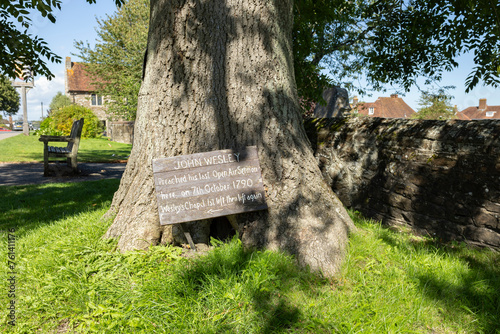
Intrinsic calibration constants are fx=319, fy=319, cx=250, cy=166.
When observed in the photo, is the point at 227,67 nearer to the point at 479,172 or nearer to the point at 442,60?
the point at 479,172

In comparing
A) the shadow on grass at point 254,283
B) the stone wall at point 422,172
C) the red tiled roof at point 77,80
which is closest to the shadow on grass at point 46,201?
the shadow on grass at point 254,283

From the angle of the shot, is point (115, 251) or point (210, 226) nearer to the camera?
point (115, 251)

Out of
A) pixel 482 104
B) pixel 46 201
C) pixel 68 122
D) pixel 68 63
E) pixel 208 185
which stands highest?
pixel 68 63

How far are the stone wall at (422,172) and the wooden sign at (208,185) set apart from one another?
1766mm

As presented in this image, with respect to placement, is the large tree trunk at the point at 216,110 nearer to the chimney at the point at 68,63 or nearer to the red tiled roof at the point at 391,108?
the red tiled roof at the point at 391,108

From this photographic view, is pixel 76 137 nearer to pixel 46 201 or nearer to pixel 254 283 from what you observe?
pixel 46 201

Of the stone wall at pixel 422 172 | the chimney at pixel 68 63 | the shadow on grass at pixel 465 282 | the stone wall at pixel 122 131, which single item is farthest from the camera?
the chimney at pixel 68 63

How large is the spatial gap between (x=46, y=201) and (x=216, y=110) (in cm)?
428

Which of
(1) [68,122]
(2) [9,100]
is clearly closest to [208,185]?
(1) [68,122]

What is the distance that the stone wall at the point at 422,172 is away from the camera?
311 cm

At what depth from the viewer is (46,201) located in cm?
568

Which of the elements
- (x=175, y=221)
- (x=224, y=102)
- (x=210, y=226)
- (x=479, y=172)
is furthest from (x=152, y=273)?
(x=479, y=172)

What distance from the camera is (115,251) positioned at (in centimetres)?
307

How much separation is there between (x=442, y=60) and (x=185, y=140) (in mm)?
7606
